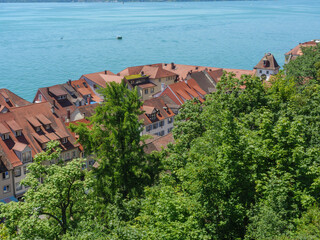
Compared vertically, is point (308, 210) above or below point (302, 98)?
below

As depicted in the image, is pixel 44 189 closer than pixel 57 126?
Yes

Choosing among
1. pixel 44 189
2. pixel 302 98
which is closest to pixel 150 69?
pixel 302 98

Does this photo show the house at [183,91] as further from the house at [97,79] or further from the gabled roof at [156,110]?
the house at [97,79]

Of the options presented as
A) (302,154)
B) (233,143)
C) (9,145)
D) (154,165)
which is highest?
(9,145)

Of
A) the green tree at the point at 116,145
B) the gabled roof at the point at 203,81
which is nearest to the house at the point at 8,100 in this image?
the gabled roof at the point at 203,81

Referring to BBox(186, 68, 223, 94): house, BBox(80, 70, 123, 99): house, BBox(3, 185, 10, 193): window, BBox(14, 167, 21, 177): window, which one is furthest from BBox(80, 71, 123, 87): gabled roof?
BBox(3, 185, 10, 193): window

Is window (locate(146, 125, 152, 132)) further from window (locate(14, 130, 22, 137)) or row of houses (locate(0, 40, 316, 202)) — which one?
window (locate(14, 130, 22, 137))

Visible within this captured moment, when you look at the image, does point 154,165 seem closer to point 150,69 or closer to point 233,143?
point 233,143
